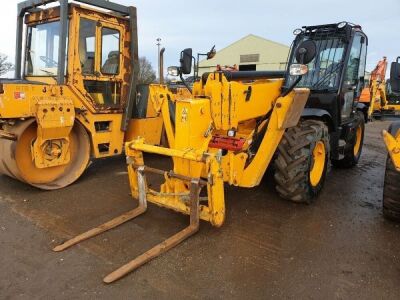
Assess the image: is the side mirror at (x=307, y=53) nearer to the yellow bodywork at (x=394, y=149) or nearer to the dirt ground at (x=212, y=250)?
the yellow bodywork at (x=394, y=149)

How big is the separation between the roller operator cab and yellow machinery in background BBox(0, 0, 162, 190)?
2.74 meters

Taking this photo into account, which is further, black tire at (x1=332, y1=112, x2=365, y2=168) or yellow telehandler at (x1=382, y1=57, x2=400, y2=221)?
black tire at (x1=332, y1=112, x2=365, y2=168)

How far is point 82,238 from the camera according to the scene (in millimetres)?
3705

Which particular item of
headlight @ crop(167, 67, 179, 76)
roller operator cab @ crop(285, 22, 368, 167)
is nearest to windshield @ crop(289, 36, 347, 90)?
roller operator cab @ crop(285, 22, 368, 167)

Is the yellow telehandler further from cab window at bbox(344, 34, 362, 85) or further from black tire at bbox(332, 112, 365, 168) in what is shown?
black tire at bbox(332, 112, 365, 168)

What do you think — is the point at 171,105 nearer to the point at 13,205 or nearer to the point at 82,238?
the point at 82,238

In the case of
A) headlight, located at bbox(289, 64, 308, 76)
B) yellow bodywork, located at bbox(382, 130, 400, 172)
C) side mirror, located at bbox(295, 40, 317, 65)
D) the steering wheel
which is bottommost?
yellow bodywork, located at bbox(382, 130, 400, 172)

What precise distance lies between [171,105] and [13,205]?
7.91ft

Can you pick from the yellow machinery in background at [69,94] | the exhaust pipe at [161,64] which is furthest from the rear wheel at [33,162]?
the exhaust pipe at [161,64]

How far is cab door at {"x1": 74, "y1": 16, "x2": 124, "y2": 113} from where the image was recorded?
18.3ft

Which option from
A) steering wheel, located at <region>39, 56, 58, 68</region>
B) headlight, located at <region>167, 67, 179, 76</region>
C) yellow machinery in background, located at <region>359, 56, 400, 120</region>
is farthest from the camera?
yellow machinery in background, located at <region>359, 56, 400, 120</region>

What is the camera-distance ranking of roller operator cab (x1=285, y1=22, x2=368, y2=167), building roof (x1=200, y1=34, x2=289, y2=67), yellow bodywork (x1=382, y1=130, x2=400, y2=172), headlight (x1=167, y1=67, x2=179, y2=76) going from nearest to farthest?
yellow bodywork (x1=382, y1=130, x2=400, y2=172)
headlight (x1=167, y1=67, x2=179, y2=76)
roller operator cab (x1=285, y1=22, x2=368, y2=167)
building roof (x1=200, y1=34, x2=289, y2=67)

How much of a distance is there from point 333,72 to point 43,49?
14.9ft

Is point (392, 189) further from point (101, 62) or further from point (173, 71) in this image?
point (101, 62)
